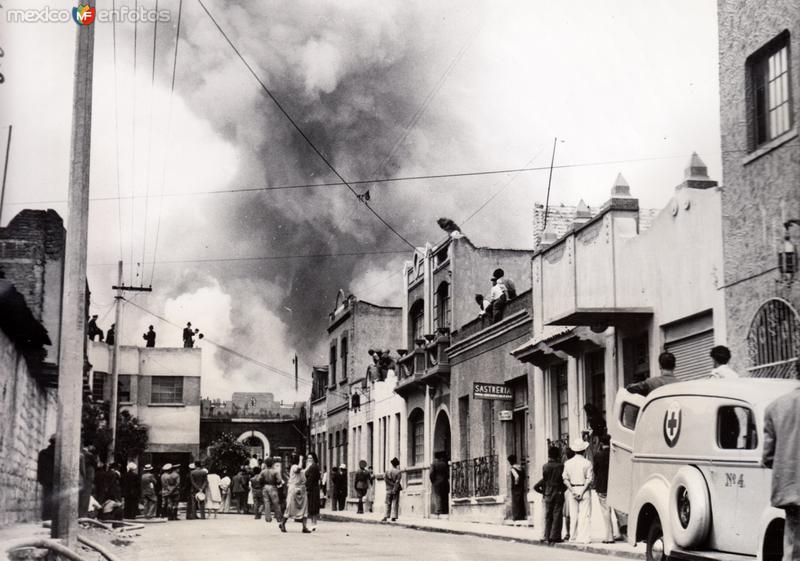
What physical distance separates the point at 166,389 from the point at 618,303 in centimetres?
4053

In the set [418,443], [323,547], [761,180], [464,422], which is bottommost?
[323,547]

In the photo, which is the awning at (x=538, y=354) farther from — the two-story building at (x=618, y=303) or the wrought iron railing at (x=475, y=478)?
the wrought iron railing at (x=475, y=478)

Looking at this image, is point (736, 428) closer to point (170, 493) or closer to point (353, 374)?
point (170, 493)

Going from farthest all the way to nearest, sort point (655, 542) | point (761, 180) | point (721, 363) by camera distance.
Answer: point (761, 180)
point (721, 363)
point (655, 542)

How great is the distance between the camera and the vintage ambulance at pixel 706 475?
934 centimetres

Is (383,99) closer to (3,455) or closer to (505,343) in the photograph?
(505,343)

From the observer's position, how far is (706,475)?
9922 millimetres

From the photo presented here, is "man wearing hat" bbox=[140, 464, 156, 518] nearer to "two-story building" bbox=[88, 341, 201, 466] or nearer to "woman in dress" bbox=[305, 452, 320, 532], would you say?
"woman in dress" bbox=[305, 452, 320, 532]

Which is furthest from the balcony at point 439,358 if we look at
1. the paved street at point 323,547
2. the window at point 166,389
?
the window at point 166,389

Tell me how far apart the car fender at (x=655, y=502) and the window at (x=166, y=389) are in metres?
47.8

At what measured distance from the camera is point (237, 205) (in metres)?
25.6

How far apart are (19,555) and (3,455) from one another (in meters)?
7.40

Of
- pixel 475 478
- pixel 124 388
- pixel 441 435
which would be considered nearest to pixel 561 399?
pixel 475 478

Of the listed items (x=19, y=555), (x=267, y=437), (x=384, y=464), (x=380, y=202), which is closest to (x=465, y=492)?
(x=380, y=202)
